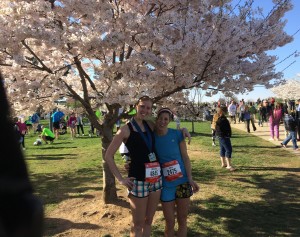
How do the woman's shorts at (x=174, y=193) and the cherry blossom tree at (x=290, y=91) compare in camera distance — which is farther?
the cherry blossom tree at (x=290, y=91)

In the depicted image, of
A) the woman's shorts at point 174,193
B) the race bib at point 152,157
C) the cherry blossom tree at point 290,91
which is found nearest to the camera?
the race bib at point 152,157

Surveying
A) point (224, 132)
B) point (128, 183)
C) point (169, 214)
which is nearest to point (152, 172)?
point (128, 183)

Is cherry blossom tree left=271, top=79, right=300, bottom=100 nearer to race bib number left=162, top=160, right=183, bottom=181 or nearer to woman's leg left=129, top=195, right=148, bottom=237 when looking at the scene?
race bib number left=162, top=160, right=183, bottom=181

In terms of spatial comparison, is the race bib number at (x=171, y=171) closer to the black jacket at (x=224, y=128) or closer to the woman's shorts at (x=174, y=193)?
the woman's shorts at (x=174, y=193)

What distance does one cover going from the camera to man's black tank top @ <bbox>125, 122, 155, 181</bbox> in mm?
3529

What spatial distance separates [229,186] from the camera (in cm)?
722

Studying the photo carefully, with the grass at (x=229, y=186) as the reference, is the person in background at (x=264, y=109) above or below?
above

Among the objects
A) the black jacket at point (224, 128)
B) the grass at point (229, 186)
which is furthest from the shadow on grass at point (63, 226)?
the black jacket at point (224, 128)

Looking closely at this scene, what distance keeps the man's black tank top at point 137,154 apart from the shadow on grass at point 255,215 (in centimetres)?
168

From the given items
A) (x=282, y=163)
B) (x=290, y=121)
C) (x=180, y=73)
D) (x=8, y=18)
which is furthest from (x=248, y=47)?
(x=290, y=121)

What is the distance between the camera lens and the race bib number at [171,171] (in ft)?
12.0

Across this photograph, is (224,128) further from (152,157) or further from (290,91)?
(290,91)

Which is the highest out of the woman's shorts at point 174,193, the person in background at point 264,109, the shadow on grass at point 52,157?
the person in background at point 264,109

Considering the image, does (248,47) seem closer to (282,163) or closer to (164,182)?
(164,182)
